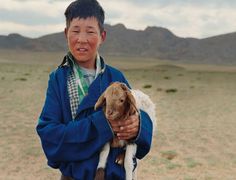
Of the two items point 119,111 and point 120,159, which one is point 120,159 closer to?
point 120,159

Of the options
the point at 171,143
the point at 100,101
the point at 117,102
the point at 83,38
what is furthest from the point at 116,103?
the point at 171,143

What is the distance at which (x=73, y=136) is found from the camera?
2.64 metres

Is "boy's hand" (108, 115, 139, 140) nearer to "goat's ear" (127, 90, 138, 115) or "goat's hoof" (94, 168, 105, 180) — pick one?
"goat's ear" (127, 90, 138, 115)

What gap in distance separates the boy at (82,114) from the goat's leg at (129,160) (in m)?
0.04

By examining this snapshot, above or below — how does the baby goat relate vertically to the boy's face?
below

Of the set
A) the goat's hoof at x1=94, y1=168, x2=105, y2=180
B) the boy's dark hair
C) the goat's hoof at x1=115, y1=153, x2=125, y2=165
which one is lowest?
the goat's hoof at x1=94, y1=168, x2=105, y2=180

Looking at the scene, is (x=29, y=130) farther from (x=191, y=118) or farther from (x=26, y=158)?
(x=191, y=118)

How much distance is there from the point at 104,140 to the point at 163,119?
11621mm

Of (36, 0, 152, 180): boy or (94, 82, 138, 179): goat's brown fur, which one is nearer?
(94, 82, 138, 179): goat's brown fur

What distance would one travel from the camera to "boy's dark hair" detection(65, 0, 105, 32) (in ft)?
9.16

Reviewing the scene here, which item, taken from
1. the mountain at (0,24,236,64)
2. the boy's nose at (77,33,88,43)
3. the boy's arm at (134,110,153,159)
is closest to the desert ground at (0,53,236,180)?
the boy's arm at (134,110,153,159)

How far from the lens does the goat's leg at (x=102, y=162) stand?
8.52 ft

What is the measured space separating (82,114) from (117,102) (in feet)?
1.07

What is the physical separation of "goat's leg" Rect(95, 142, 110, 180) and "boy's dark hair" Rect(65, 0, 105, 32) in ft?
2.62
